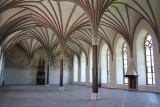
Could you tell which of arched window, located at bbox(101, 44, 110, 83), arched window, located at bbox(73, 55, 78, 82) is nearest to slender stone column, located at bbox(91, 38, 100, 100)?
arched window, located at bbox(101, 44, 110, 83)

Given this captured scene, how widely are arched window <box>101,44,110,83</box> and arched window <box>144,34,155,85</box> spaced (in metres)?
9.39

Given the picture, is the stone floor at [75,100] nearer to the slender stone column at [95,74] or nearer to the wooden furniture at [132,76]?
the slender stone column at [95,74]

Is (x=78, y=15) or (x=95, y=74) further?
(x=78, y=15)

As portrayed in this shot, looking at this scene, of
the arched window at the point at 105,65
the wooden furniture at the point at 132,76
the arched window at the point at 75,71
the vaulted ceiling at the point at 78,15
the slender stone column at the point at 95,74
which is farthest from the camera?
the arched window at the point at 75,71

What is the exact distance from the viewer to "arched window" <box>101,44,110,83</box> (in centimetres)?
2892

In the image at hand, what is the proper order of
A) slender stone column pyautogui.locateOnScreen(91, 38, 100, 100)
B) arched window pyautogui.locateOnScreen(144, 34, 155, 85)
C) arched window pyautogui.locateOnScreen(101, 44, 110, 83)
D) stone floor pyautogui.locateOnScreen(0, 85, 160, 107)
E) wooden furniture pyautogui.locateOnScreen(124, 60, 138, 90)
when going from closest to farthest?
stone floor pyautogui.locateOnScreen(0, 85, 160, 107) < slender stone column pyautogui.locateOnScreen(91, 38, 100, 100) < arched window pyautogui.locateOnScreen(144, 34, 155, 85) < wooden furniture pyautogui.locateOnScreen(124, 60, 138, 90) < arched window pyautogui.locateOnScreen(101, 44, 110, 83)

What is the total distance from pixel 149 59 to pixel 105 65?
33.3 ft

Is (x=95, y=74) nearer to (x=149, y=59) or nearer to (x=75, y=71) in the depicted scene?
(x=149, y=59)

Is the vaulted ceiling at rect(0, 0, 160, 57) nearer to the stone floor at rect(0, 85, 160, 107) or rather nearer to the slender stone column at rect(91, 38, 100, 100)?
the slender stone column at rect(91, 38, 100, 100)

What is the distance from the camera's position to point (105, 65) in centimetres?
2920

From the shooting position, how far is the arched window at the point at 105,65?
2892 cm

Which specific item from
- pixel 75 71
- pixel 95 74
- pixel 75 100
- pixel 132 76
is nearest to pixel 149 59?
pixel 132 76

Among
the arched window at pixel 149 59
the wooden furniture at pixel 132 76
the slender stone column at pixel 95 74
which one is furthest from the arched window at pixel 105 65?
the slender stone column at pixel 95 74

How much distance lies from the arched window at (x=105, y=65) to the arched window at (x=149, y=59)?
30.8 ft
